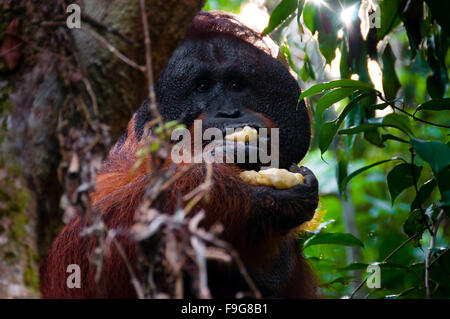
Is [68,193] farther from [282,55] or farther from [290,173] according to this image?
[282,55]

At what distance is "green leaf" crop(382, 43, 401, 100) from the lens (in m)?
3.13

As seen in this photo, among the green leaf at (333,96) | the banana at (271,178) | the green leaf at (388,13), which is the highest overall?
the green leaf at (388,13)

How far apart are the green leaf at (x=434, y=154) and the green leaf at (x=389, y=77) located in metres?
1.12

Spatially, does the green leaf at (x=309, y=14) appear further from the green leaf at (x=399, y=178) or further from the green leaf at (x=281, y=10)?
the green leaf at (x=399, y=178)

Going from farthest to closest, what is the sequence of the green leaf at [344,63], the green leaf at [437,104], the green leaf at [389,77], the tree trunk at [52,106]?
1. the green leaf at [389,77]
2. the green leaf at [344,63]
3. the green leaf at [437,104]
4. the tree trunk at [52,106]

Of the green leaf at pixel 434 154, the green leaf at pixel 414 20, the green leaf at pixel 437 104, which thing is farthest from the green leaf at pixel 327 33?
the green leaf at pixel 434 154

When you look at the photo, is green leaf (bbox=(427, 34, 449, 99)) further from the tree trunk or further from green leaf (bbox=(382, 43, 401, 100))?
the tree trunk

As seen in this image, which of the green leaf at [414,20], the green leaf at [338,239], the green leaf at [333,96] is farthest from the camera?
the green leaf at [414,20]

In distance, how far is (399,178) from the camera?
2.66 metres

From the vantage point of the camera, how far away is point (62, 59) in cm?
124

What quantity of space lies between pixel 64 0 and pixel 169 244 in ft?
2.28

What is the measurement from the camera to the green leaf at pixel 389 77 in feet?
10.3

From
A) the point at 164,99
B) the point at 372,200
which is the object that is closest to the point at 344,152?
the point at 164,99

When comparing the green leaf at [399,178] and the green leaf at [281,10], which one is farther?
the green leaf at [281,10]
